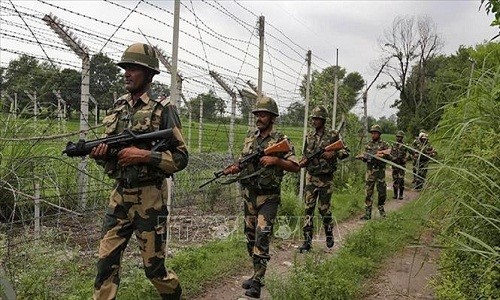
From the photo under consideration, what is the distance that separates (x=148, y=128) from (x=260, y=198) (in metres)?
1.75

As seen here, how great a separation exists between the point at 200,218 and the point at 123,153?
15.0ft

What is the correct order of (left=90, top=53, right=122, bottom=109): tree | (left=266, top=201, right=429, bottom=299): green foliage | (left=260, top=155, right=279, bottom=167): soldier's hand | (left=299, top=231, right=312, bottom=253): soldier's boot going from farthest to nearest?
(left=299, top=231, right=312, bottom=253): soldier's boot < (left=90, top=53, right=122, bottom=109): tree < (left=260, top=155, right=279, bottom=167): soldier's hand < (left=266, top=201, right=429, bottom=299): green foliage

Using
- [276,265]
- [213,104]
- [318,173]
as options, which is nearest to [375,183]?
[318,173]

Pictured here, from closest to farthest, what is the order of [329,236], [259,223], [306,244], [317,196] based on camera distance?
1. [259,223]
2. [306,244]
3. [317,196]
4. [329,236]

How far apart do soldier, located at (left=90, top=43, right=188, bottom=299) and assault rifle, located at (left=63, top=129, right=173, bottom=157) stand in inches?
1.9

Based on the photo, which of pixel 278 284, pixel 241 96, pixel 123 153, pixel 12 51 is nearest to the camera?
pixel 123 153

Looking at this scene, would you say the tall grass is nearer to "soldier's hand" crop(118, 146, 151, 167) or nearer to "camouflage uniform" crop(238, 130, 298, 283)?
"camouflage uniform" crop(238, 130, 298, 283)

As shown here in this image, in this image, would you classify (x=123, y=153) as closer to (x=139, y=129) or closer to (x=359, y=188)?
(x=139, y=129)

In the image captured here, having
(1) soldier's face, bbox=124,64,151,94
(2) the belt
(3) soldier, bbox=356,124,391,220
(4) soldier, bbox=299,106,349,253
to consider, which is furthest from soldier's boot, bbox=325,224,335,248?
(1) soldier's face, bbox=124,64,151,94

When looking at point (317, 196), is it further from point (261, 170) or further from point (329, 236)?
point (261, 170)

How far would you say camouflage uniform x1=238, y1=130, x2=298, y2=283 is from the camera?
460 cm

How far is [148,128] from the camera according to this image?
3.44 metres

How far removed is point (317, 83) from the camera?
1454 centimetres

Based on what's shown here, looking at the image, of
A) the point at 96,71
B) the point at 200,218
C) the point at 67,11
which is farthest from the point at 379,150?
the point at 67,11
